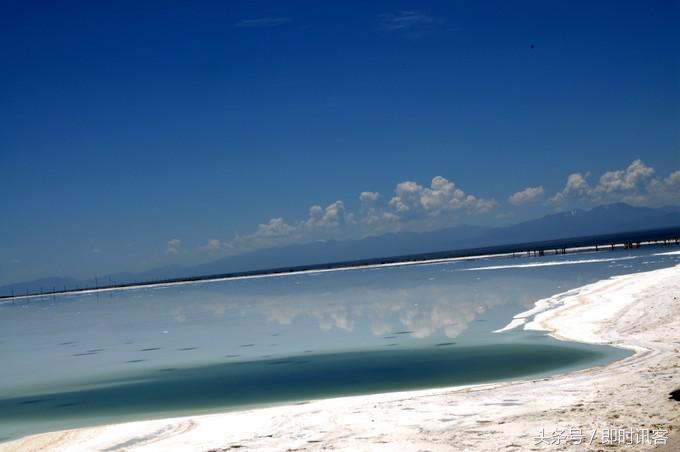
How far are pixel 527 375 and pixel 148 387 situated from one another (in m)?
9.93

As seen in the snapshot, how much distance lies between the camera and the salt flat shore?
32.5 ft

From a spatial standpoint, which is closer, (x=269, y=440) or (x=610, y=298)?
(x=269, y=440)

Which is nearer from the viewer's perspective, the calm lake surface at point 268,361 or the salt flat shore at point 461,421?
the salt flat shore at point 461,421

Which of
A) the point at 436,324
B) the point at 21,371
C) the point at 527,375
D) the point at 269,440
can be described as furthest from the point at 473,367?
the point at 21,371

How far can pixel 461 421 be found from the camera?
36.7 feet

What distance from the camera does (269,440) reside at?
1112 centimetres

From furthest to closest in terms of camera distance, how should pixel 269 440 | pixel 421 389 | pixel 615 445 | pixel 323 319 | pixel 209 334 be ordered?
pixel 323 319
pixel 209 334
pixel 421 389
pixel 269 440
pixel 615 445

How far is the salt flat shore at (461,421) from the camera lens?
9.90m

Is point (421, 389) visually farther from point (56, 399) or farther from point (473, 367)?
point (56, 399)

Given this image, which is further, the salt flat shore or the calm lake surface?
the calm lake surface

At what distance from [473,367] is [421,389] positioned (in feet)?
9.24

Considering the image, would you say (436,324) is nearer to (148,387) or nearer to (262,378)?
(262,378)

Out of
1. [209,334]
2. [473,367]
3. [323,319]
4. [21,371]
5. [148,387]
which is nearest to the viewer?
[473,367]

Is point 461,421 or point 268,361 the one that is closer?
point 461,421
